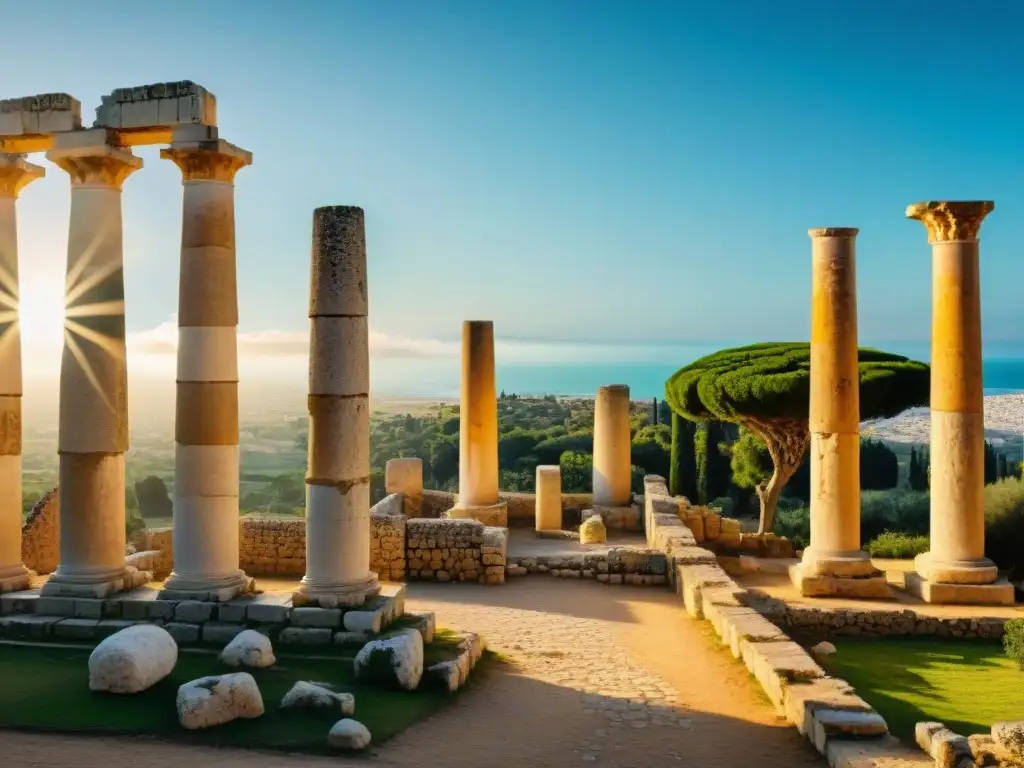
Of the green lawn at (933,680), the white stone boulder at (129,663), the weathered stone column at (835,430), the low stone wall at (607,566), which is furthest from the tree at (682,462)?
the white stone boulder at (129,663)

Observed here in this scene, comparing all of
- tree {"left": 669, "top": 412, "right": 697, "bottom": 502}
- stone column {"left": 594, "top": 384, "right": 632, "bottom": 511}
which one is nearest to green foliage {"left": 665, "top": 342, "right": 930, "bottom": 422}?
stone column {"left": 594, "top": 384, "right": 632, "bottom": 511}

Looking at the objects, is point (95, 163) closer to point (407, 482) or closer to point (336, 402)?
point (336, 402)

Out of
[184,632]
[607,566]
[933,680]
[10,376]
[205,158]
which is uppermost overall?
[205,158]

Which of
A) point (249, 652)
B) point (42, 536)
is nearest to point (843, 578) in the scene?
point (249, 652)

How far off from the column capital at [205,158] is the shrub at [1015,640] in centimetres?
1367

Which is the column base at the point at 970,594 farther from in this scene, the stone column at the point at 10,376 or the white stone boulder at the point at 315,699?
the stone column at the point at 10,376

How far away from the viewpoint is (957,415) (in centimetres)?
1919

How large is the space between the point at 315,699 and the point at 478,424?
567 inches

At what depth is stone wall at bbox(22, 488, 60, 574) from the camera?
18141mm

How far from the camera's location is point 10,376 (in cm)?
1390

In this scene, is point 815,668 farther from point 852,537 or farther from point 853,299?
point 853,299

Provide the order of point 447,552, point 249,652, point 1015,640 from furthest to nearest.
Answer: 1. point 447,552
2. point 1015,640
3. point 249,652

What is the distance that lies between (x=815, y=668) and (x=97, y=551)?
9343 mm

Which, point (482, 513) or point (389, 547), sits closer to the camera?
point (389, 547)
